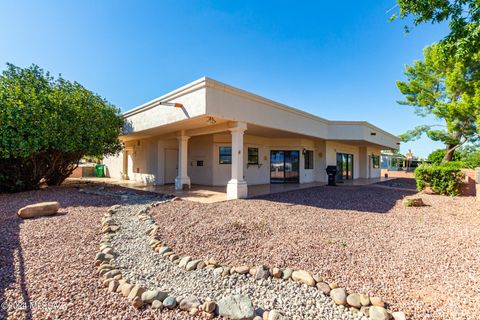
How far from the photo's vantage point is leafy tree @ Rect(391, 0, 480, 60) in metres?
5.23

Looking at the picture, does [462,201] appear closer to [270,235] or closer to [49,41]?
[270,235]

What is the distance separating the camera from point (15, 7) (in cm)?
657

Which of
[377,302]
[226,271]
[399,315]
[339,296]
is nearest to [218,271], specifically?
[226,271]

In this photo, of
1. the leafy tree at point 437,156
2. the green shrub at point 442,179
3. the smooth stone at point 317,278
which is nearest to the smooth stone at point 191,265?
the smooth stone at point 317,278

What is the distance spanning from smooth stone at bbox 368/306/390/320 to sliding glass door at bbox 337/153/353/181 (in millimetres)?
15032

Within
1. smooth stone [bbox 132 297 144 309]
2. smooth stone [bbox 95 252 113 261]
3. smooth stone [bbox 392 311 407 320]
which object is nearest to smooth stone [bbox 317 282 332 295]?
smooth stone [bbox 392 311 407 320]

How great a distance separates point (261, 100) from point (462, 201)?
8.16 m

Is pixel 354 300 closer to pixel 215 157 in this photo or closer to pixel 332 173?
pixel 215 157

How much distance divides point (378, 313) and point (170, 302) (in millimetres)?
2136

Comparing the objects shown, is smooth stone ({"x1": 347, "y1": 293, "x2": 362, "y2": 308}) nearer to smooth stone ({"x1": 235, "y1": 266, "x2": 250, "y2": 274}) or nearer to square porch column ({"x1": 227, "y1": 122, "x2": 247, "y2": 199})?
smooth stone ({"x1": 235, "y1": 266, "x2": 250, "y2": 274})

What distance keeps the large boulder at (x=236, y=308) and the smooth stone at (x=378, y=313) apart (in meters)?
1.18

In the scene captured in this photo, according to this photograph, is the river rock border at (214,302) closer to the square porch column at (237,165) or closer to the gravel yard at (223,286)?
the gravel yard at (223,286)

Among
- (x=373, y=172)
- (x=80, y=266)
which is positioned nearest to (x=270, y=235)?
(x=80, y=266)

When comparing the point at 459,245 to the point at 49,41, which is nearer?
the point at 459,245
